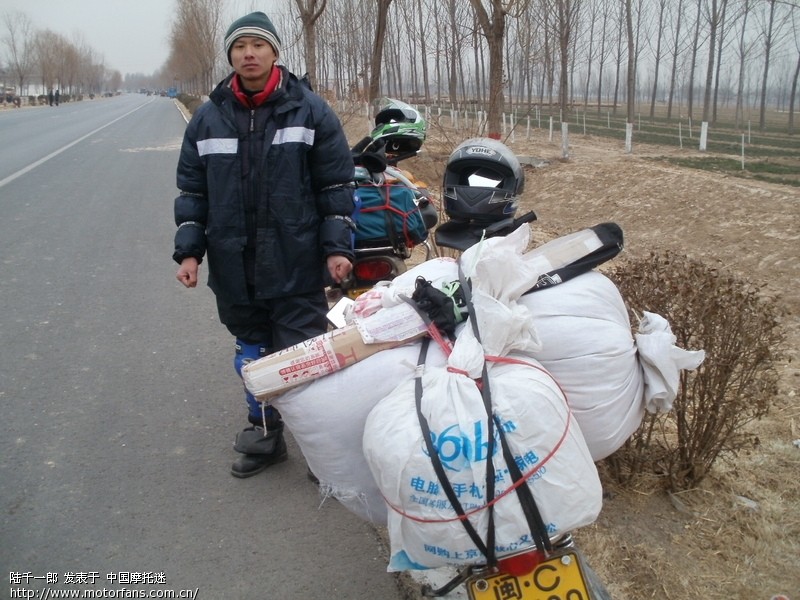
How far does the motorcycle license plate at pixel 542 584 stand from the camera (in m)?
1.89

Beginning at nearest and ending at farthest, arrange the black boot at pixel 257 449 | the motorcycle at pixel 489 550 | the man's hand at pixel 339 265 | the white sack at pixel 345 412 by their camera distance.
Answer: the motorcycle at pixel 489 550 → the white sack at pixel 345 412 → the man's hand at pixel 339 265 → the black boot at pixel 257 449

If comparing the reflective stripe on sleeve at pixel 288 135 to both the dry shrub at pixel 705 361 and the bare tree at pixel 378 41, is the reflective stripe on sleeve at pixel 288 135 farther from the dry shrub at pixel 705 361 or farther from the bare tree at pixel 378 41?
the bare tree at pixel 378 41

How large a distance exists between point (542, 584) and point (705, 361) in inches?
60.6

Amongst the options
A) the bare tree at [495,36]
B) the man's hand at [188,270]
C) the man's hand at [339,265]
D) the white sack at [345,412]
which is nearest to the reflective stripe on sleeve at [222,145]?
the man's hand at [188,270]

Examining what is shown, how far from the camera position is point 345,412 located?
1937 millimetres

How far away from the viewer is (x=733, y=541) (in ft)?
9.73

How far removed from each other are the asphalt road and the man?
31.7 inches

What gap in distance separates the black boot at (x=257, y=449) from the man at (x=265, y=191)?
52 cm

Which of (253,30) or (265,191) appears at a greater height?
(253,30)

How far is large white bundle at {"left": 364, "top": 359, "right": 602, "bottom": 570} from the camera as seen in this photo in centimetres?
159

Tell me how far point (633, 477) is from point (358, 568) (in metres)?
1.40

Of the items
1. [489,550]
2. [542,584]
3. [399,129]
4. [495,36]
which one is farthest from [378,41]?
[489,550]

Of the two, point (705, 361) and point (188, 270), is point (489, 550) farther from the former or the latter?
point (188, 270)

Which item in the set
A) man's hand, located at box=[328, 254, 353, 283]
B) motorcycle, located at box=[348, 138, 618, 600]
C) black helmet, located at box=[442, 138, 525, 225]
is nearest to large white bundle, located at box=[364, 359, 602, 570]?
motorcycle, located at box=[348, 138, 618, 600]
